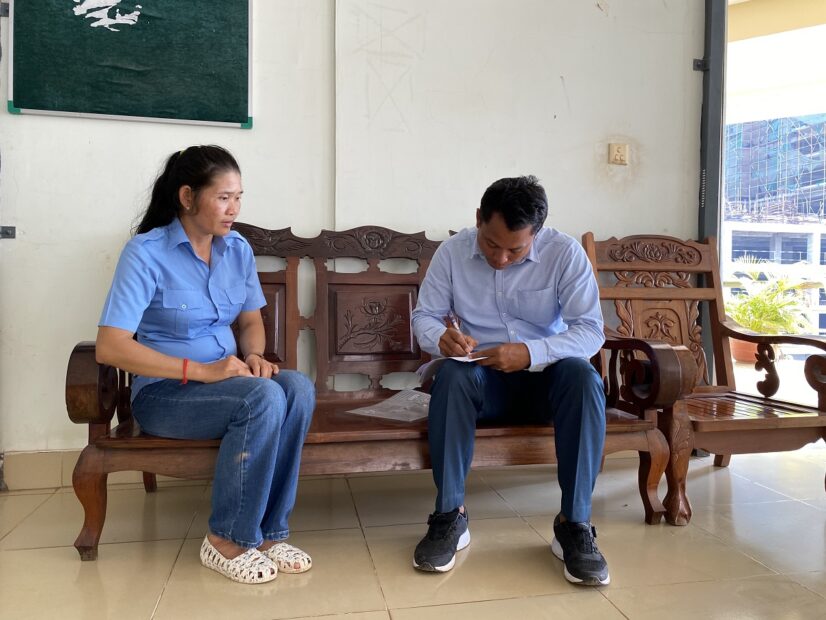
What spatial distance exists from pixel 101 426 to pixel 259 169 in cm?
121

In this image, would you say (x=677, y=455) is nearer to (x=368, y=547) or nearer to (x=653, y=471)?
(x=653, y=471)

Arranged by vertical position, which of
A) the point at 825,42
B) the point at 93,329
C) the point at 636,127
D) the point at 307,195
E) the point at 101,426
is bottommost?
the point at 101,426

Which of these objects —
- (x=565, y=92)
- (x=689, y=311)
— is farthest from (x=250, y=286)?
(x=689, y=311)

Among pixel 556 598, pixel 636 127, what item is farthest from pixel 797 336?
pixel 556 598

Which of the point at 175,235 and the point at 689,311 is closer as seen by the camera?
the point at 175,235

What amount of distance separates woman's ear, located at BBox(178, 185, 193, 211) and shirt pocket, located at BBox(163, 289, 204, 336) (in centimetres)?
25

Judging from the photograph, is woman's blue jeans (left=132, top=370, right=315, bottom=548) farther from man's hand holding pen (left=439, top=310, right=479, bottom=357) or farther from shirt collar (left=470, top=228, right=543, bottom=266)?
shirt collar (left=470, top=228, right=543, bottom=266)

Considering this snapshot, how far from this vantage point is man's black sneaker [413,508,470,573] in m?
1.81

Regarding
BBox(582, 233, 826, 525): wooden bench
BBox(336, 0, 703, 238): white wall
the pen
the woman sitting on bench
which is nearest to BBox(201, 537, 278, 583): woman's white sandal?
the woman sitting on bench

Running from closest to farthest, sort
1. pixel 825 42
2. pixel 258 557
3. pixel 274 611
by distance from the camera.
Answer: pixel 274 611 → pixel 258 557 → pixel 825 42

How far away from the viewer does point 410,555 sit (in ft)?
6.41

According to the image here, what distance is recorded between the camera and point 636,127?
301 centimetres

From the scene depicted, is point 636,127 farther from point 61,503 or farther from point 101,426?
point 61,503

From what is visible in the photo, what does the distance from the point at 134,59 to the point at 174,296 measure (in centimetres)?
117
